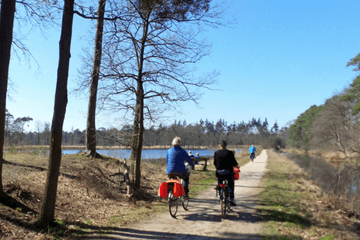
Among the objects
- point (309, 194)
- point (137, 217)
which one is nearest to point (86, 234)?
point (137, 217)

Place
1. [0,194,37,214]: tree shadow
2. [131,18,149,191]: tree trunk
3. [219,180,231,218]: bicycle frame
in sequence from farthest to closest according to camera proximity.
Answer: [131,18,149,191]: tree trunk, [219,180,231,218]: bicycle frame, [0,194,37,214]: tree shadow

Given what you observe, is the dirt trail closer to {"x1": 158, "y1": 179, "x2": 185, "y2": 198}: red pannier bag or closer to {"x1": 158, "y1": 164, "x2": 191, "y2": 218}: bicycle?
{"x1": 158, "y1": 164, "x2": 191, "y2": 218}: bicycle

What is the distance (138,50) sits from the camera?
8352mm

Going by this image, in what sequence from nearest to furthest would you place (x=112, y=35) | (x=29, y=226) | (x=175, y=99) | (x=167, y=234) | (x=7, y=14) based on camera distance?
(x=29, y=226) < (x=167, y=234) < (x=7, y=14) < (x=112, y=35) < (x=175, y=99)

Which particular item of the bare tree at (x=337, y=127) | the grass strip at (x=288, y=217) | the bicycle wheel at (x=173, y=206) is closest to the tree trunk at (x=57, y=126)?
the bicycle wheel at (x=173, y=206)

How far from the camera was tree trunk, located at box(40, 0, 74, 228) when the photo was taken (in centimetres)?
487

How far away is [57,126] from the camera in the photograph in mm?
4898

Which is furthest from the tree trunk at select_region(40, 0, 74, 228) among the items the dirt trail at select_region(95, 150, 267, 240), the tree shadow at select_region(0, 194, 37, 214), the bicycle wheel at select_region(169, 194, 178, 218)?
the bicycle wheel at select_region(169, 194, 178, 218)

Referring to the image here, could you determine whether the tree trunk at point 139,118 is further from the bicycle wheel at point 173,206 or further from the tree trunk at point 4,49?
the tree trunk at point 4,49

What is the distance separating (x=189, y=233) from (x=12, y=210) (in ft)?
11.6

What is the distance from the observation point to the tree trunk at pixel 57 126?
16.0 feet

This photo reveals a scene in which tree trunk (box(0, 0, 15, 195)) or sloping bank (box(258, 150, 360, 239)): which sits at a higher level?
tree trunk (box(0, 0, 15, 195))

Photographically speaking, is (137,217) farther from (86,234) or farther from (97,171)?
(97,171)

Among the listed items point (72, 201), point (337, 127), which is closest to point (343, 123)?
point (337, 127)
